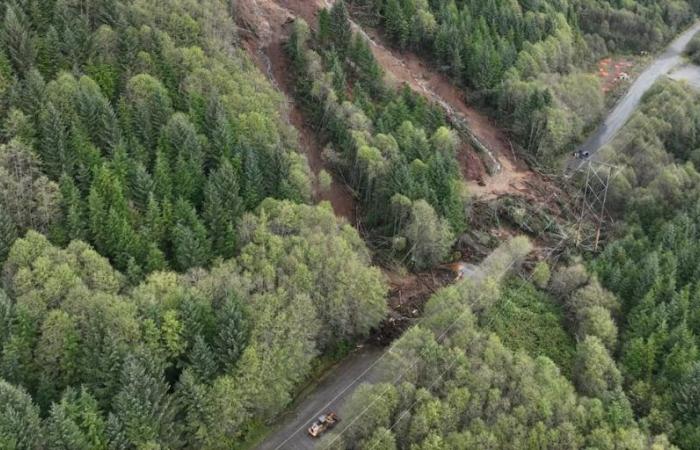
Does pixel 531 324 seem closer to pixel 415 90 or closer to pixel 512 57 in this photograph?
pixel 415 90

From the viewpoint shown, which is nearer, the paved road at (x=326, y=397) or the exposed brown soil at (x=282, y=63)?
the paved road at (x=326, y=397)

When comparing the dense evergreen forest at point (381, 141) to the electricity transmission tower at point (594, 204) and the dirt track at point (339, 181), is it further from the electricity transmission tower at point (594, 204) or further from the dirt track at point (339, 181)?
the electricity transmission tower at point (594, 204)

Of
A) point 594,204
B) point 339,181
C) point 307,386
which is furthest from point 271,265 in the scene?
point 594,204

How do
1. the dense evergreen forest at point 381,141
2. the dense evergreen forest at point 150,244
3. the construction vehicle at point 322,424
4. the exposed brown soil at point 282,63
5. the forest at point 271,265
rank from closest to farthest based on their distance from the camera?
the dense evergreen forest at point 150,244 → the forest at point 271,265 → the construction vehicle at point 322,424 → the dense evergreen forest at point 381,141 → the exposed brown soil at point 282,63

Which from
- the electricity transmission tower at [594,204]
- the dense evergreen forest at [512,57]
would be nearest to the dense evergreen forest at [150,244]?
the electricity transmission tower at [594,204]

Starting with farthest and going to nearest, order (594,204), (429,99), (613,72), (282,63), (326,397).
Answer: (613,72) < (429,99) < (282,63) < (594,204) < (326,397)

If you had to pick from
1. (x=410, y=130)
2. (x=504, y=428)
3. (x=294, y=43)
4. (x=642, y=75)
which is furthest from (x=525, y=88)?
(x=504, y=428)

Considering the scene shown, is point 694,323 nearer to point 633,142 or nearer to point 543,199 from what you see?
point 543,199
